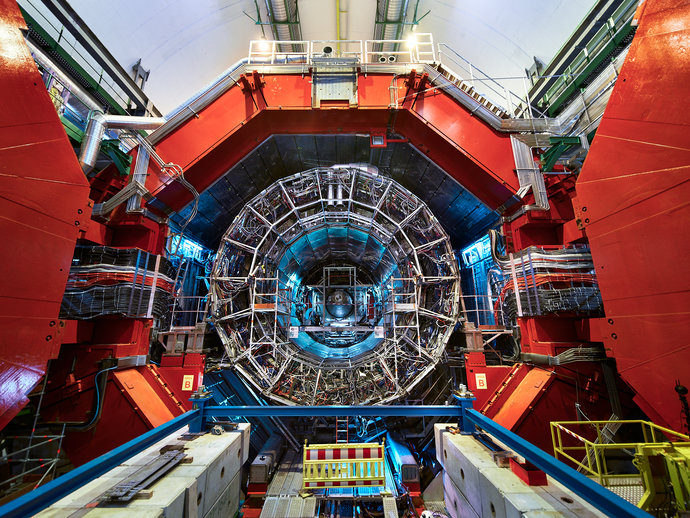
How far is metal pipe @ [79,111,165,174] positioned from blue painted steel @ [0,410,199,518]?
4.42m

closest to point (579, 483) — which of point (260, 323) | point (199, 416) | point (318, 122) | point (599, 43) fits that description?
point (199, 416)

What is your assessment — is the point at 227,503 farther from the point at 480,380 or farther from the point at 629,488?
the point at 629,488

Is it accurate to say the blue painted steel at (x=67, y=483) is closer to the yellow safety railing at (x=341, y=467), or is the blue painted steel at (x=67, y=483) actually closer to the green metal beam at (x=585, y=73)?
the yellow safety railing at (x=341, y=467)

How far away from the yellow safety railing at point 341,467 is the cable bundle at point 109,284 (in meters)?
3.60

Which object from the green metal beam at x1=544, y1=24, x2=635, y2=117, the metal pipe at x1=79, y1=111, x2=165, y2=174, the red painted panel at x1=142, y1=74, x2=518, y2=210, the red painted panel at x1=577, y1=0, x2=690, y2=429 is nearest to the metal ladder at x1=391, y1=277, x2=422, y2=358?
the red painted panel at x1=142, y1=74, x2=518, y2=210

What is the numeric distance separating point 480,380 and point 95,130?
7.86 meters

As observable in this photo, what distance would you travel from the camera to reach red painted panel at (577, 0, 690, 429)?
9.23 feet

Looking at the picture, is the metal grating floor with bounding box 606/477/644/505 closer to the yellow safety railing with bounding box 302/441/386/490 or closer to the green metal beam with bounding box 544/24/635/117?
the yellow safety railing with bounding box 302/441/386/490

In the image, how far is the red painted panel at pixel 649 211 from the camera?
2.81m

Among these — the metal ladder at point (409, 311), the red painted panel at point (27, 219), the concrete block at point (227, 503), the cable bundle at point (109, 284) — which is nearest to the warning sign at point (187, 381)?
the cable bundle at point (109, 284)

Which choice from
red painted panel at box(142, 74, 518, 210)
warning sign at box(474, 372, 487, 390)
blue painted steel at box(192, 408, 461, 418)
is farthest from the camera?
red painted panel at box(142, 74, 518, 210)

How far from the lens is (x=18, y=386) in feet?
9.36

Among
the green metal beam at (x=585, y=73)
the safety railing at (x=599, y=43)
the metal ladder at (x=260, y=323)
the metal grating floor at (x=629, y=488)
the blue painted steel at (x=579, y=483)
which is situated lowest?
the metal grating floor at (x=629, y=488)

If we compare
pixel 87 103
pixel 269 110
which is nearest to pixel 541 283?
pixel 269 110
